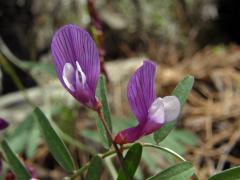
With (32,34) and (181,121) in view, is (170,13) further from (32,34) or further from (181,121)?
(181,121)

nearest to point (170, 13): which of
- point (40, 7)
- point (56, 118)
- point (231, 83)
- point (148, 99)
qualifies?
point (40, 7)

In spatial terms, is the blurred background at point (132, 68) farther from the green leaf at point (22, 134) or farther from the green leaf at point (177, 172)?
the green leaf at point (177, 172)

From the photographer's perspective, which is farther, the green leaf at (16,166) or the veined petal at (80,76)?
the green leaf at (16,166)

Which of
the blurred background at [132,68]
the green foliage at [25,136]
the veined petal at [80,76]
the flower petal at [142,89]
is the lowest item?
the blurred background at [132,68]

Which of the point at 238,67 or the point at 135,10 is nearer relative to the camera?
the point at 238,67

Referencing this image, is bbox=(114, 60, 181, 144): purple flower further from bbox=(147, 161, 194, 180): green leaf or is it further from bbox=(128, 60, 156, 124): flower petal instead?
bbox=(147, 161, 194, 180): green leaf

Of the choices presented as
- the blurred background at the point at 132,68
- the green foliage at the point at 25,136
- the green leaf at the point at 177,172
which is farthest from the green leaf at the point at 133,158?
the green foliage at the point at 25,136

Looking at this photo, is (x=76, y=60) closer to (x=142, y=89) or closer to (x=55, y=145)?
(x=142, y=89)
